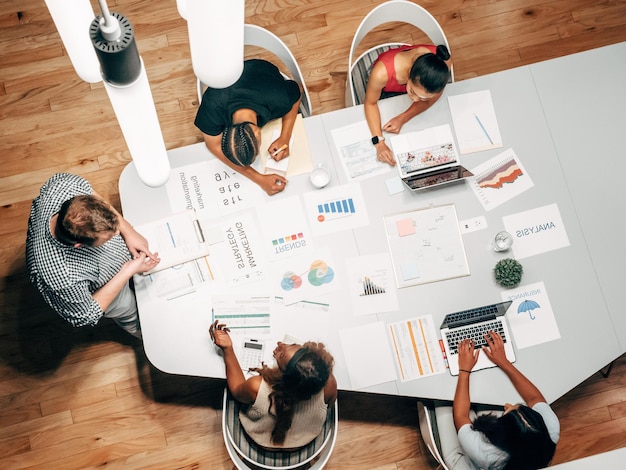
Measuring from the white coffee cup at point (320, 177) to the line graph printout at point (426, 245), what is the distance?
32 centimetres

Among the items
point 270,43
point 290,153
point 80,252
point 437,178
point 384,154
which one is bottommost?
point 437,178

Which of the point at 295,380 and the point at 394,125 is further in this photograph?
the point at 394,125

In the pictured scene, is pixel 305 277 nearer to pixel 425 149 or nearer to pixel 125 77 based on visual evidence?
pixel 425 149

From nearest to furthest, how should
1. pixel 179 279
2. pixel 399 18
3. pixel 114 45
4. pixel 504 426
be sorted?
pixel 114 45, pixel 504 426, pixel 179 279, pixel 399 18

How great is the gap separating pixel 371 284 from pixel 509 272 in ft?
1.92

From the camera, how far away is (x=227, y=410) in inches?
98.1

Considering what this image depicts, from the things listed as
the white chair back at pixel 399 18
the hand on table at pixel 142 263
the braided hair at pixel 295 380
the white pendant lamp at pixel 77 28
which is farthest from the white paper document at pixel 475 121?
the white pendant lamp at pixel 77 28

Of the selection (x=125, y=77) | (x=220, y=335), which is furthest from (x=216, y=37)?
(x=220, y=335)

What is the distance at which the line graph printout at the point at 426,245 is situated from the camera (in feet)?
8.20

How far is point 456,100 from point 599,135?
2.27 feet

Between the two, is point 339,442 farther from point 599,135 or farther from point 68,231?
point 599,135

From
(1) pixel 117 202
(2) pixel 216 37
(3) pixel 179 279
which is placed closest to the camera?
(2) pixel 216 37

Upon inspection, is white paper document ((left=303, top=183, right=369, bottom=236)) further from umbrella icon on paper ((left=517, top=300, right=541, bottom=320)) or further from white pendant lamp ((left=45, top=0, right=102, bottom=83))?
white pendant lamp ((left=45, top=0, right=102, bottom=83))

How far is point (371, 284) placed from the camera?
247 cm
